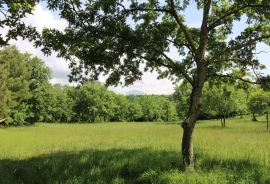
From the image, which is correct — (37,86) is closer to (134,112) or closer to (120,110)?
(120,110)

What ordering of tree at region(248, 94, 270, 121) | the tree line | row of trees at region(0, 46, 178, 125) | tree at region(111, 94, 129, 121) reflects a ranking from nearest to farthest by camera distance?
tree at region(248, 94, 270, 121) → the tree line → row of trees at region(0, 46, 178, 125) → tree at region(111, 94, 129, 121)

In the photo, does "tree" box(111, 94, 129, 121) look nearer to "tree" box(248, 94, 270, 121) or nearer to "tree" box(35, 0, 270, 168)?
"tree" box(248, 94, 270, 121)

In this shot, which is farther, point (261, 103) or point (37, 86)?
point (37, 86)

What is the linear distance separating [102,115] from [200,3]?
115m

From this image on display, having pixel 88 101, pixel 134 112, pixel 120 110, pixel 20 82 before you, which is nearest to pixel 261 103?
pixel 20 82

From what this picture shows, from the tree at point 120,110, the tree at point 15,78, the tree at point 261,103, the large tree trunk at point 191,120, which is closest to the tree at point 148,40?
the large tree trunk at point 191,120

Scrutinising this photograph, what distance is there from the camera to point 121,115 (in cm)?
13912

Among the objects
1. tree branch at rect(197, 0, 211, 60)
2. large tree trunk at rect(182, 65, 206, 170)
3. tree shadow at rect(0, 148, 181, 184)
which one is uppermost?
tree branch at rect(197, 0, 211, 60)

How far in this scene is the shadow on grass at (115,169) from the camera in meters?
11.4

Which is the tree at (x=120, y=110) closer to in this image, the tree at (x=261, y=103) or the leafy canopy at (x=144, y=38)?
the tree at (x=261, y=103)

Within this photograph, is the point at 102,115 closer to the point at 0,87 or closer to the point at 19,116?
the point at 19,116

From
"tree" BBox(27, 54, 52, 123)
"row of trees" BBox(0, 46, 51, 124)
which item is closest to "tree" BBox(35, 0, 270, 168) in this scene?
"row of trees" BBox(0, 46, 51, 124)

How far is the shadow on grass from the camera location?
11.4m

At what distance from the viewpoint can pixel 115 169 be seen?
42.0 ft
